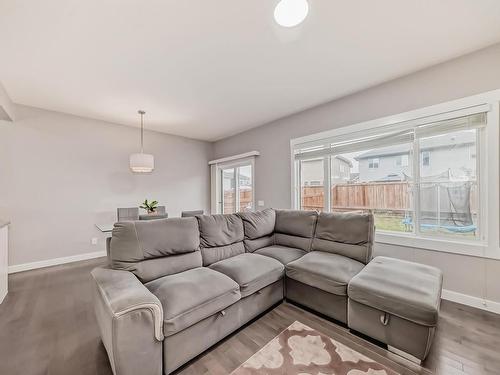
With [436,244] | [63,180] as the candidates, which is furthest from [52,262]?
[436,244]

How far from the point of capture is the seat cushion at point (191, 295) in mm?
1372

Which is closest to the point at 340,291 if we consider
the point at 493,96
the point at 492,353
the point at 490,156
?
the point at 492,353

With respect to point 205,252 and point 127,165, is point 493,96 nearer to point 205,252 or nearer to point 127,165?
point 205,252

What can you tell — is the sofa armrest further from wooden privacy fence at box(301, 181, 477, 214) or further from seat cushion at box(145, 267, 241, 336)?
wooden privacy fence at box(301, 181, 477, 214)

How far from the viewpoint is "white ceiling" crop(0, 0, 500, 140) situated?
5.55 ft

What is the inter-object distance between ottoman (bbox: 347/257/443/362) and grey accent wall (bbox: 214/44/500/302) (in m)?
0.78

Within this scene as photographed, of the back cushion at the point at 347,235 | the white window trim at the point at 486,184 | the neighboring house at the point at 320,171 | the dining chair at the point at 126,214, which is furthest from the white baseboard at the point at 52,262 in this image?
the white window trim at the point at 486,184

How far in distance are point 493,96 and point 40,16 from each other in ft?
14.0

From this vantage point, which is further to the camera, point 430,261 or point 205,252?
point 430,261

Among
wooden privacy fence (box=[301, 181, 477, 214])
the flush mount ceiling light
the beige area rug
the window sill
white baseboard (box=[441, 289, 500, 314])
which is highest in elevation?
the flush mount ceiling light

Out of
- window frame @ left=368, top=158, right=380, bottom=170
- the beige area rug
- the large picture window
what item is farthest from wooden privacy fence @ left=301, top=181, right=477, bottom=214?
the beige area rug

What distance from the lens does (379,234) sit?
2885 millimetres

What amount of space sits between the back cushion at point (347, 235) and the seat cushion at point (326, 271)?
0.11m

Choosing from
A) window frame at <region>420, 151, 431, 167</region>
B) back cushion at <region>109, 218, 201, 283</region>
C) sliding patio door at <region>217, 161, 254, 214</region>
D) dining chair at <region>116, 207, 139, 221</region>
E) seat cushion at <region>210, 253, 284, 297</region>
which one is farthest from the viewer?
sliding patio door at <region>217, 161, 254, 214</region>
